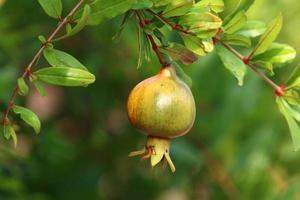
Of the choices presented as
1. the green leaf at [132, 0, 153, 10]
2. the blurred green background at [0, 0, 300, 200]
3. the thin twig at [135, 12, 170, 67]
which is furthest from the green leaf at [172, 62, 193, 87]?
the blurred green background at [0, 0, 300, 200]

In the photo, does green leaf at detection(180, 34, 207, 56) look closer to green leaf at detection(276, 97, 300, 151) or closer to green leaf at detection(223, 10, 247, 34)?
green leaf at detection(223, 10, 247, 34)

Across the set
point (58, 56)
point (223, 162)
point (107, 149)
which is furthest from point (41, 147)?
point (58, 56)

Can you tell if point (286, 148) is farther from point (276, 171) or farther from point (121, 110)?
point (121, 110)

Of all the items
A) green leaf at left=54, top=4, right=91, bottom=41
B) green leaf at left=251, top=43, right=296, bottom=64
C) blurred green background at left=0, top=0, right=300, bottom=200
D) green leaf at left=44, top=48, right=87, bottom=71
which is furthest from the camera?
blurred green background at left=0, top=0, right=300, bottom=200

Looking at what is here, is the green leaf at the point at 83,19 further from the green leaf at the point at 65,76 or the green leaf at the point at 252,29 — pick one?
the green leaf at the point at 252,29

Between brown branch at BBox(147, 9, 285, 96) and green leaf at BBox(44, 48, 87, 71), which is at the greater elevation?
green leaf at BBox(44, 48, 87, 71)
